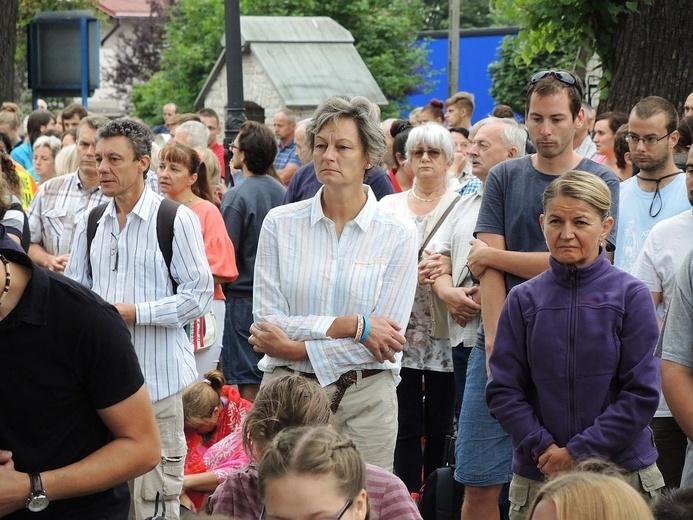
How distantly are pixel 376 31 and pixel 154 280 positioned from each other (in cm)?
2711

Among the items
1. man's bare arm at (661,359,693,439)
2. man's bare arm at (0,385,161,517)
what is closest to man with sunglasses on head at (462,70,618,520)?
man's bare arm at (661,359,693,439)

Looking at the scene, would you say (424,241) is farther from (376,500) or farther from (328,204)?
(376,500)

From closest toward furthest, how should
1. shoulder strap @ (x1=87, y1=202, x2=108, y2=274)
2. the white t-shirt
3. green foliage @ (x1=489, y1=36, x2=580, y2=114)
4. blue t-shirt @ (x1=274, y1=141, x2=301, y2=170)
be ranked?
1. the white t-shirt
2. shoulder strap @ (x1=87, y1=202, x2=108, y2=274)
3. blue t-shirt @ (x1=274, y1=141, x2=301, y2=170)
4. green foliage @ (x1=489, y1=36, x2=580, y2=114)

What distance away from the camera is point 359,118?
518 centimetres

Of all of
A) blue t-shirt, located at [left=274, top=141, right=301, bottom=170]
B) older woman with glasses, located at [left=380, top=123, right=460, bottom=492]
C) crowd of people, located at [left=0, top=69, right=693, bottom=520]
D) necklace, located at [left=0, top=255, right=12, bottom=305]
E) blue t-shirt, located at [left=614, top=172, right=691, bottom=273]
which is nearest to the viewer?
necklace, located at [left=0, top=255, right=12, bottom=305]

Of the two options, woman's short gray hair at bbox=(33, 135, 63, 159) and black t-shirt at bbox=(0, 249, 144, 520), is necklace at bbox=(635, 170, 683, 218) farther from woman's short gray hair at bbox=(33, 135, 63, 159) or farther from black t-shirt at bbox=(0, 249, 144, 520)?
woman's short gray hair at bbox=(33, 135, 63, 159)

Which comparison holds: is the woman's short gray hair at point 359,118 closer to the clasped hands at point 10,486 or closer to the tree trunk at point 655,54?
the clasped hands at point 10,486

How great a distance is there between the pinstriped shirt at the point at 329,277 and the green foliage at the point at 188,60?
2387 cm

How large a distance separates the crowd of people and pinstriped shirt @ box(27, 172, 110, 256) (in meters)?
0.56

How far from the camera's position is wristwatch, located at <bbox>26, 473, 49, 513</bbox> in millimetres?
3311

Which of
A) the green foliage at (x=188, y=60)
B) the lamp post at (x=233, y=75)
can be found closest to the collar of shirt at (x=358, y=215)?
the lamp post at (x=233, y=75)

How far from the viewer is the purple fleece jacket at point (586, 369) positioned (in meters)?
4.44

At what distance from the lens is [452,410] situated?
7.26 m

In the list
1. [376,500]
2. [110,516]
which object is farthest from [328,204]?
[110,516]
